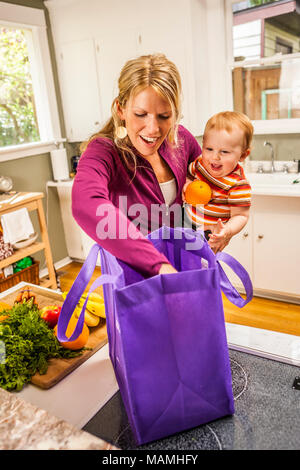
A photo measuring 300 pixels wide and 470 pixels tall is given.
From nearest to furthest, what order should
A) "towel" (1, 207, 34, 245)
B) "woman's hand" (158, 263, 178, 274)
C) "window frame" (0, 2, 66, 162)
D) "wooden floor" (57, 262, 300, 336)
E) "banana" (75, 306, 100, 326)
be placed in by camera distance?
"woman's hand" (158, 263, 178, 274) → "banana" (75, 306, 100, 326) → "wooden floor" (57, 262, 300, 336) → "towel" (1, 207, 34, 245) → "window frame" (0, 2, 66, 162)

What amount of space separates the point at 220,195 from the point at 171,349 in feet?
2.35

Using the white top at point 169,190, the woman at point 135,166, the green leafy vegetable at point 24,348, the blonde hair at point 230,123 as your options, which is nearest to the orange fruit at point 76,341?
the green leafy vegetable at point 24,348

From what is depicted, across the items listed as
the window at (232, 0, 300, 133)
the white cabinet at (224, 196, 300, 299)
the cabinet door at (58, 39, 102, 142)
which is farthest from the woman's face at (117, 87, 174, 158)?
the cabinet door at (58, 39, 102, 142)

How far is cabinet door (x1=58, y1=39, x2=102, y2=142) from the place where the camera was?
3.34m

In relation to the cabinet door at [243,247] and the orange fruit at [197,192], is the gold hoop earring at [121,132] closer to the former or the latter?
the orange fruit at [197,192]

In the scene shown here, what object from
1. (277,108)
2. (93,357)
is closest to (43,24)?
(277,108)

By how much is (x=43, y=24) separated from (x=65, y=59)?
0.34 m

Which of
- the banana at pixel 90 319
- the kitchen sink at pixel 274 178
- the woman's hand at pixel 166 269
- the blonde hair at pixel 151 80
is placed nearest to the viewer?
the woman's hand at pixel 166 269

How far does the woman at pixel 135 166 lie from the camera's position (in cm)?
67

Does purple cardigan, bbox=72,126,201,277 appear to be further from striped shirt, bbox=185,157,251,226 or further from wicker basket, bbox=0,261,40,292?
wicker basket, bbox=0,261,40,292

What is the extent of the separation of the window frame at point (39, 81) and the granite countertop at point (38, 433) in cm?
291

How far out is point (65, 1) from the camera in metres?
3.27

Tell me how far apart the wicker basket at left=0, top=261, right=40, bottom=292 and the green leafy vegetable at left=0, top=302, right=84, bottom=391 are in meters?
1.84

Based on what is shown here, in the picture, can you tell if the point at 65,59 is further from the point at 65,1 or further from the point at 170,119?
the point at 170,119
